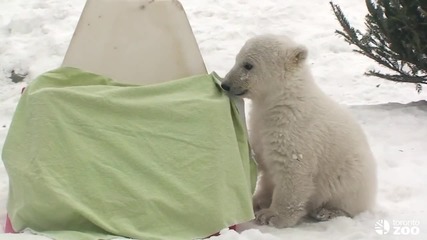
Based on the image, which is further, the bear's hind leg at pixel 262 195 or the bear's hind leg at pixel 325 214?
the bear's hind leg at pixel 262 195

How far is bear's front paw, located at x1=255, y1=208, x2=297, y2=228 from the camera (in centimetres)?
398

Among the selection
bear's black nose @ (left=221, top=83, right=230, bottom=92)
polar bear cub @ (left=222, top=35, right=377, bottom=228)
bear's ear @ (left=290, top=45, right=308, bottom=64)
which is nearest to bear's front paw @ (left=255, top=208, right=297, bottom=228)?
polar bear cub @ (left=222, top=35, right=377, bottom=228)

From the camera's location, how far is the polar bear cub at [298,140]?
13.0 feet

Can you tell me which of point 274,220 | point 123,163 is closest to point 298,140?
point 274,220

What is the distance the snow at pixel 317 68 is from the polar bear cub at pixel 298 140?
5.2 inches

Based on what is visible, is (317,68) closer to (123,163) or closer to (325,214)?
(325,214)

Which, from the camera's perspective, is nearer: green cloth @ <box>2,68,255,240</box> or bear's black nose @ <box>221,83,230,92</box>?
green cloth @ <box>2,68,255,240</box>

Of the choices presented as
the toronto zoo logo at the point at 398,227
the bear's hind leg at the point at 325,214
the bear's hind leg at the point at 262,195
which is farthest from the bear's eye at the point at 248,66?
the toronto zoo logo at the point at 398,227

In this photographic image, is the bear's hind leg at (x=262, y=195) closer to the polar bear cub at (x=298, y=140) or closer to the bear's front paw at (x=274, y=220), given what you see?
the polar bear cub at (x=298, y=140)

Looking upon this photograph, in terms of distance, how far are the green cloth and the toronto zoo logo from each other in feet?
2.42

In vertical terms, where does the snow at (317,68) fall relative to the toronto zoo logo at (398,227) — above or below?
below

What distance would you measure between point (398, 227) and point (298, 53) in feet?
3.71

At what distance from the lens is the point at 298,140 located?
3.95 metres

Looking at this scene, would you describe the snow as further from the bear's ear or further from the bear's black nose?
the bear's ear
